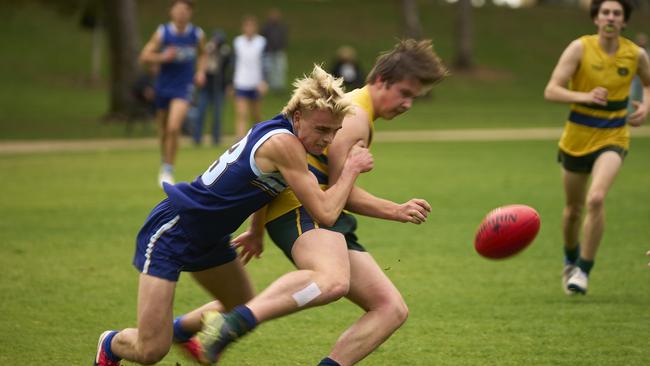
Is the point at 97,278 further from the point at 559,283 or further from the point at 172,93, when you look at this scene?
the point at 172,93

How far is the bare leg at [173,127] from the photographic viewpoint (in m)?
14.1

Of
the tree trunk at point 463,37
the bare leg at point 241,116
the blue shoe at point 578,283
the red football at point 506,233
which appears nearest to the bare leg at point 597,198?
the blue shoe at point 578,283

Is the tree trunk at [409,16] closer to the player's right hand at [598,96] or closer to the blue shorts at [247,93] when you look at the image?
the blue shorts at [247,93]

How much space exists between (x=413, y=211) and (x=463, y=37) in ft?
127

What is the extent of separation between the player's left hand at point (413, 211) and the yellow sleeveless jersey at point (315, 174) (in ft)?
1.45

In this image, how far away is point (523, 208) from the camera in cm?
603

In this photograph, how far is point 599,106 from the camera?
8477 mm

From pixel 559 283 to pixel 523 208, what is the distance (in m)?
2.85

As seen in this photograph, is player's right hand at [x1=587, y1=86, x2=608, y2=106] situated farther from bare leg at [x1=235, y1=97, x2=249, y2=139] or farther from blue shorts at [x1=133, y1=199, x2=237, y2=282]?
bare leg at [x1=235, y1=97, x2=249, y2=139]

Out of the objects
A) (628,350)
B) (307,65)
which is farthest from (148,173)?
(307,65)

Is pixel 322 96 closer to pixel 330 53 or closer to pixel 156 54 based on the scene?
pixel 156 54

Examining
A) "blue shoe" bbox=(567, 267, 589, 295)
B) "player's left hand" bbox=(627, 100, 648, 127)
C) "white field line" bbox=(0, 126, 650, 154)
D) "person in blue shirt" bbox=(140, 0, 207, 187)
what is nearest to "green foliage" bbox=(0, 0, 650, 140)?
"white field line" bbox=(0, 126, 650, 154)

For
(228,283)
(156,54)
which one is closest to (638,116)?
(228,283)

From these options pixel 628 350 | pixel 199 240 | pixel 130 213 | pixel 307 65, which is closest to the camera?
pixel 199 240
